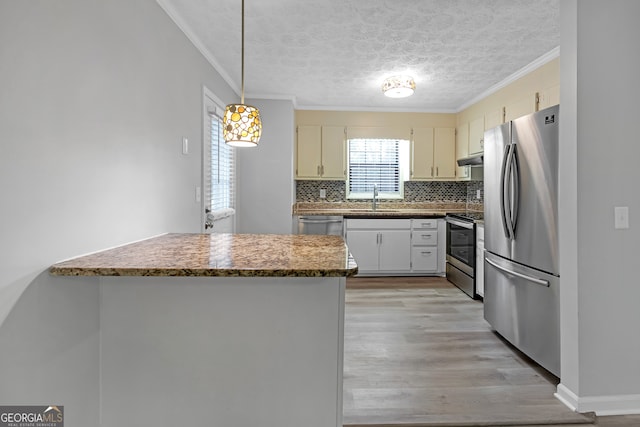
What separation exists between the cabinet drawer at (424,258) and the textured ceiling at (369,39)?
2100 millimetres

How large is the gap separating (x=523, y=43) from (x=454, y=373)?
2.62 meters

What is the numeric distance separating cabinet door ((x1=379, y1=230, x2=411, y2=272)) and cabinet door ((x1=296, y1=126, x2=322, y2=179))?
52.3 inches

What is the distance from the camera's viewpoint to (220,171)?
3834mm

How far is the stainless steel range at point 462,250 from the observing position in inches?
161

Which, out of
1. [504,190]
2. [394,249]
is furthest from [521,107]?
[394,249]

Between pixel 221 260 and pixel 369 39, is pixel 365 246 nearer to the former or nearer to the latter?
pixel 369 39

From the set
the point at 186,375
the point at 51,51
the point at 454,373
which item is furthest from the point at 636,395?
the point at 51,51

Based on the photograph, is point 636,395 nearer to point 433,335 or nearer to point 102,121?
point 433,335

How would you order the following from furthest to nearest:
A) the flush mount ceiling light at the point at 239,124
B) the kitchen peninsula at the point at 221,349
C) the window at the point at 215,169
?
the window at the point at 215,169 < the flush mount ceiling light at the point at 239,124 < the kitchen peninsula at the point at 221,349

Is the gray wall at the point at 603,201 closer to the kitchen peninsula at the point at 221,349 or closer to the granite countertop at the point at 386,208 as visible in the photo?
the kitchen peninsula at the point at 221,349

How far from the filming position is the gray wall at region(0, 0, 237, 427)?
118cm

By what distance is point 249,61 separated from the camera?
349 cm

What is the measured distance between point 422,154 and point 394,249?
4.79ft

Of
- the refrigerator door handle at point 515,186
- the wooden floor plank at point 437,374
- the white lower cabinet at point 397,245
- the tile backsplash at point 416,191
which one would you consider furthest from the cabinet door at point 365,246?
the refrigerator door handle at point 515,186
